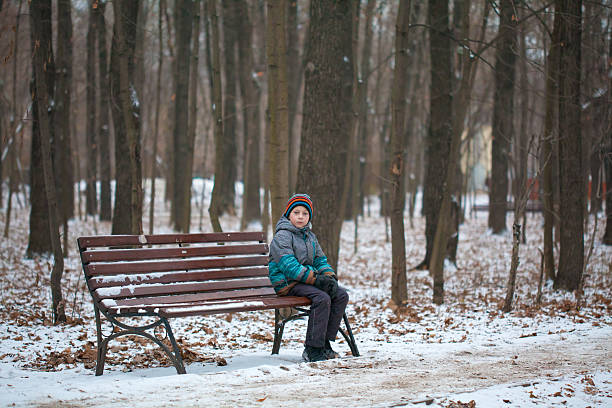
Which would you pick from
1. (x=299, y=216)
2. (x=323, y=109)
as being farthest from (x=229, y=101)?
(x=299, y=216)

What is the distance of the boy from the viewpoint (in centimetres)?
495

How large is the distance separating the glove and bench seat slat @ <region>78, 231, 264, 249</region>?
2.57ft

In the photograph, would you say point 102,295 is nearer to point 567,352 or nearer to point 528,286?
point 567,352

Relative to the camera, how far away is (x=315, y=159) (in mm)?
8203

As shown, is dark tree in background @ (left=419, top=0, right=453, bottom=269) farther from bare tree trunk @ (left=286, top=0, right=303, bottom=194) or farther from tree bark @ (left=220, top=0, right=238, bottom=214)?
tree bark @ (left=220, top=0, right=238, bottom=214)

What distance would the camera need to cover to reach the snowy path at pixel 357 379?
12.3 feet

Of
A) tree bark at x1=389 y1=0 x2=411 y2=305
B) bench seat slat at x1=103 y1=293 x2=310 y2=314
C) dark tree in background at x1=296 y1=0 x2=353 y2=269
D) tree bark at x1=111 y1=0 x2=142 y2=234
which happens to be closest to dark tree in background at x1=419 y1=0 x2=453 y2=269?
dark tree in background at x1=296 y1=0 x2=353 y2=269

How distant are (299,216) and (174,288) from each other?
121 cm

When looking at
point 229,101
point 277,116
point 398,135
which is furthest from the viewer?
point 229,101

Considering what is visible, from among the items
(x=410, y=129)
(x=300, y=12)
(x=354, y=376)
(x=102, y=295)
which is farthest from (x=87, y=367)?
(x=410, y=129)

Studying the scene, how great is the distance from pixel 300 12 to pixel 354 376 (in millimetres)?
19279

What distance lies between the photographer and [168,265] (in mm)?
5051

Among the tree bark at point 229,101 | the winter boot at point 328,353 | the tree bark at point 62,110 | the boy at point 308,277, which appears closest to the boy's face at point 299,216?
the boy at point 308,277

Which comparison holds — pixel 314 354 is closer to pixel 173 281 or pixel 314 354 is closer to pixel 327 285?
pixel 327 285
